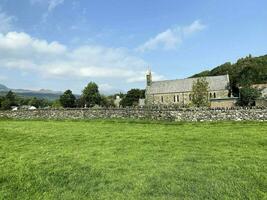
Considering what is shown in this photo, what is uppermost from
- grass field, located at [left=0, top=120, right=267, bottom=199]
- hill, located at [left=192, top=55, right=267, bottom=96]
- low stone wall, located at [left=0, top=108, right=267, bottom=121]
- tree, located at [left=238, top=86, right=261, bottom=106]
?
hill, located at [left=192, top=55, right=267, bottom=96]

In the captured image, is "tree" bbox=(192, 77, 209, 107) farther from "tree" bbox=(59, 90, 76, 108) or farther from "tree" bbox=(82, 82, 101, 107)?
"tree" bbox=(59, 90, 76, 108)

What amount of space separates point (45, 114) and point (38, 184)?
1469 inches

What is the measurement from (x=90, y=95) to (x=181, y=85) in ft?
116

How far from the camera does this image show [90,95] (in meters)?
129

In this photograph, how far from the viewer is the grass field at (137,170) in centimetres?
1011

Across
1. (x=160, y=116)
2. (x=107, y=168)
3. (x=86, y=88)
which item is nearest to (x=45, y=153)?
(x=107, y=168)

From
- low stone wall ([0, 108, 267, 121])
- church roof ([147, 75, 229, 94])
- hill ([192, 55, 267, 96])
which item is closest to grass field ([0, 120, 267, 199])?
low stone wall ([0, 108, 267, 121])

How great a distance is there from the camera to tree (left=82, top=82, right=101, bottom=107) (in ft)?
420

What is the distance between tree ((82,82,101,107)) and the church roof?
823 inches

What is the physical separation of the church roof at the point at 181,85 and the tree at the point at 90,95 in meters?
20.9

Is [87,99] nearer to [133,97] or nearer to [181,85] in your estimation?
[133,97]

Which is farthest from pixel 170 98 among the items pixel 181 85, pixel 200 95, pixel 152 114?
pixel 152 114

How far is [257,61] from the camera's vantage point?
157 metres

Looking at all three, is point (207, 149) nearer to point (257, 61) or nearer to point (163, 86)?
point (163, 86)
